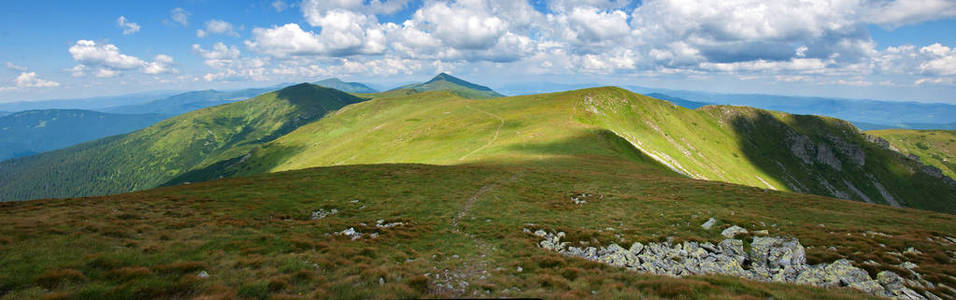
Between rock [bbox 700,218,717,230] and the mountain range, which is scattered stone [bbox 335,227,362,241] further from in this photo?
rock [bbox 700,218,717,230]

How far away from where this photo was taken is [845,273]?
1488 cm

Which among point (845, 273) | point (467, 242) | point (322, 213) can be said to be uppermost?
point (845, 273)

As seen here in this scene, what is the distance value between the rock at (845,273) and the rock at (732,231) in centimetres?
529

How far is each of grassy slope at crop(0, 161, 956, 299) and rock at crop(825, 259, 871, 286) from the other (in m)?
0.93

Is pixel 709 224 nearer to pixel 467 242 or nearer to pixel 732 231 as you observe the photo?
pixel 732 231

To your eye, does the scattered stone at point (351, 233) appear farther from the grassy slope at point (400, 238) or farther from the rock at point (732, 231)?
the rock at point (732, 231)

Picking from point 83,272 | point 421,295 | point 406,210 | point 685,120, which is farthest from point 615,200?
point 685,120

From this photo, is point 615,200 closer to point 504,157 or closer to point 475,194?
point 475,194

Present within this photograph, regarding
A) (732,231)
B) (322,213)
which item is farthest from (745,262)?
(322,213)

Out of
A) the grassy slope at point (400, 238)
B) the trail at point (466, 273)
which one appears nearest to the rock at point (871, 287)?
the grassy slope at point (400, 238)

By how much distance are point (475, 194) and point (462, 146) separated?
62.4 m

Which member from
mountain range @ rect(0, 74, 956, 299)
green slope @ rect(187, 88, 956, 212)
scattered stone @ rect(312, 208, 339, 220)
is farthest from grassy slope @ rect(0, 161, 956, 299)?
green slope @ rect(187, 88, 956, 212)

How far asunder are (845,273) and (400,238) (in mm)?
22887

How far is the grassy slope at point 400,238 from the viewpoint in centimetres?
1219
